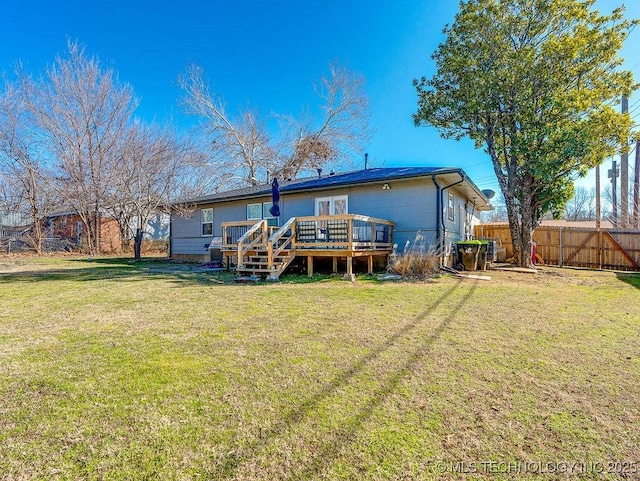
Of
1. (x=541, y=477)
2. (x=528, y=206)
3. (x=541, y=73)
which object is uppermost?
(x=541, y=73)

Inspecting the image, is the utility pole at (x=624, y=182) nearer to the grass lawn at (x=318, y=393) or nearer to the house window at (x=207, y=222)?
the grass lawn at (x=318, y=393)

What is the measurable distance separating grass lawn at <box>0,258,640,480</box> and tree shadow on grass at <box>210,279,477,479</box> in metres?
0.01

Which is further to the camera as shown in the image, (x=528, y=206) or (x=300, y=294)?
(x=528, y=206)

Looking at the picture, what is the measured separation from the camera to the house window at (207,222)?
14870 millimetres

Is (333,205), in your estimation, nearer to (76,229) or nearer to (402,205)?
(402,205)

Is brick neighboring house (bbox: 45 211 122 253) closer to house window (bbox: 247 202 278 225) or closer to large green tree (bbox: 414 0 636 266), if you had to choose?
house window (bbox: 247 202 278 225)

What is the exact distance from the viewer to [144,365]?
2713 millimetres

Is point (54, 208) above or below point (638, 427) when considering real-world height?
above

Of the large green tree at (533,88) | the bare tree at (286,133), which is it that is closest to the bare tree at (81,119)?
the bare tree at (286,133)

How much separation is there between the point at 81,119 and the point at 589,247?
2405 centimetres

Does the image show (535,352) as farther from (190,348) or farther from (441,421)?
(190,348)

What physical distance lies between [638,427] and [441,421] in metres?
1.14

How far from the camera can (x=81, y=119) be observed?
55.7ft

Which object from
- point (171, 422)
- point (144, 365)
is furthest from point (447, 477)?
point (144, 365)
